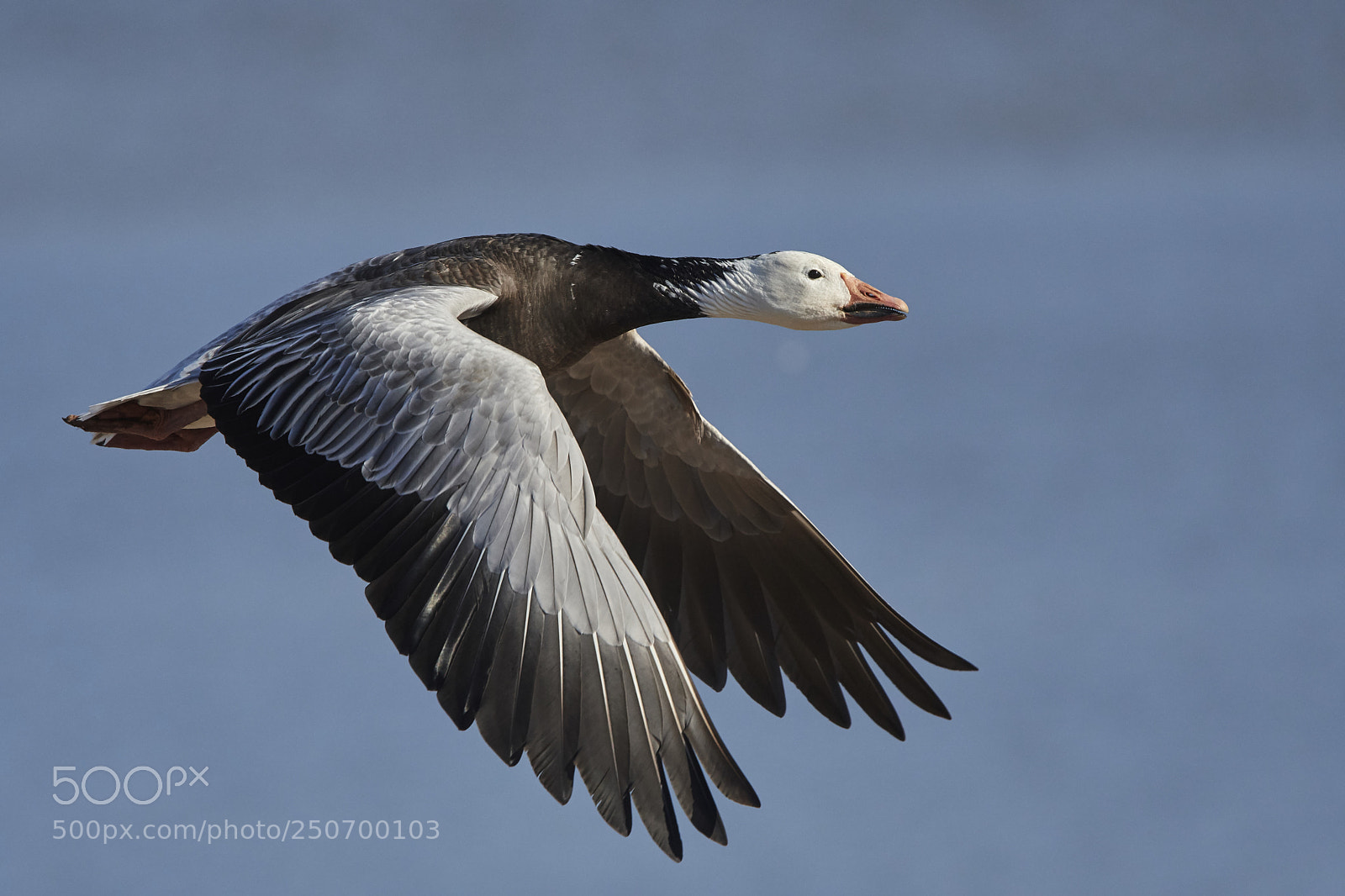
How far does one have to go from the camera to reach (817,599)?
1003cm

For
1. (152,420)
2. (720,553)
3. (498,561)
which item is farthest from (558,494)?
(152,420)

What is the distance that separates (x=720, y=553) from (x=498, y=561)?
3644 millimetres

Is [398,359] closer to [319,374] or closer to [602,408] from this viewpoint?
[319,374]

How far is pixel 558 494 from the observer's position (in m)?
7.25

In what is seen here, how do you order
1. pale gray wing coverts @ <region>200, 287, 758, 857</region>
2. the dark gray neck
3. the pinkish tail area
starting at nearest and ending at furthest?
pale gray wing coverts @ <region>200, 287, 758, 857</region> → the dark gray neck → the pinkish tail area

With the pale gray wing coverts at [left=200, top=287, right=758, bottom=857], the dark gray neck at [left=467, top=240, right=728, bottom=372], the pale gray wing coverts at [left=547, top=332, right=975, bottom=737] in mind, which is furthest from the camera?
the pale gray wing coverts at [left=547, top=332, right=975, bottom=737]

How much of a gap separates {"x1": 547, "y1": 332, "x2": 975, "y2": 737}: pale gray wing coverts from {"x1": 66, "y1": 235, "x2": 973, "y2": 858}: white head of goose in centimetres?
2

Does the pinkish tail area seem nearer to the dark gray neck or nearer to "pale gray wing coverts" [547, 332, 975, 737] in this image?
the dark gray neck

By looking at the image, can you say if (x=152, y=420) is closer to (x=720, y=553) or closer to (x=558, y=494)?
(x=558, y=494)

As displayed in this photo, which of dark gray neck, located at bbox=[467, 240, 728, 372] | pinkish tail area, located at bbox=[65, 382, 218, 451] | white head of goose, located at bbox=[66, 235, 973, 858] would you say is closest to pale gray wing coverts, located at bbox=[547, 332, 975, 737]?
white head of goose, located at bbox=[66, 235, 973, 858]

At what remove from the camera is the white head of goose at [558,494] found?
6.86 m

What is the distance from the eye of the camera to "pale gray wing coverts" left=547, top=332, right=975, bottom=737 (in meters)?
9.68

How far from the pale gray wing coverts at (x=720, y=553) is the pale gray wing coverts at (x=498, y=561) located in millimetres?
2812

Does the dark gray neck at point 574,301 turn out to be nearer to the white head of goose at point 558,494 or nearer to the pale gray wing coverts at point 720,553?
the white head of goose at point 558,494
